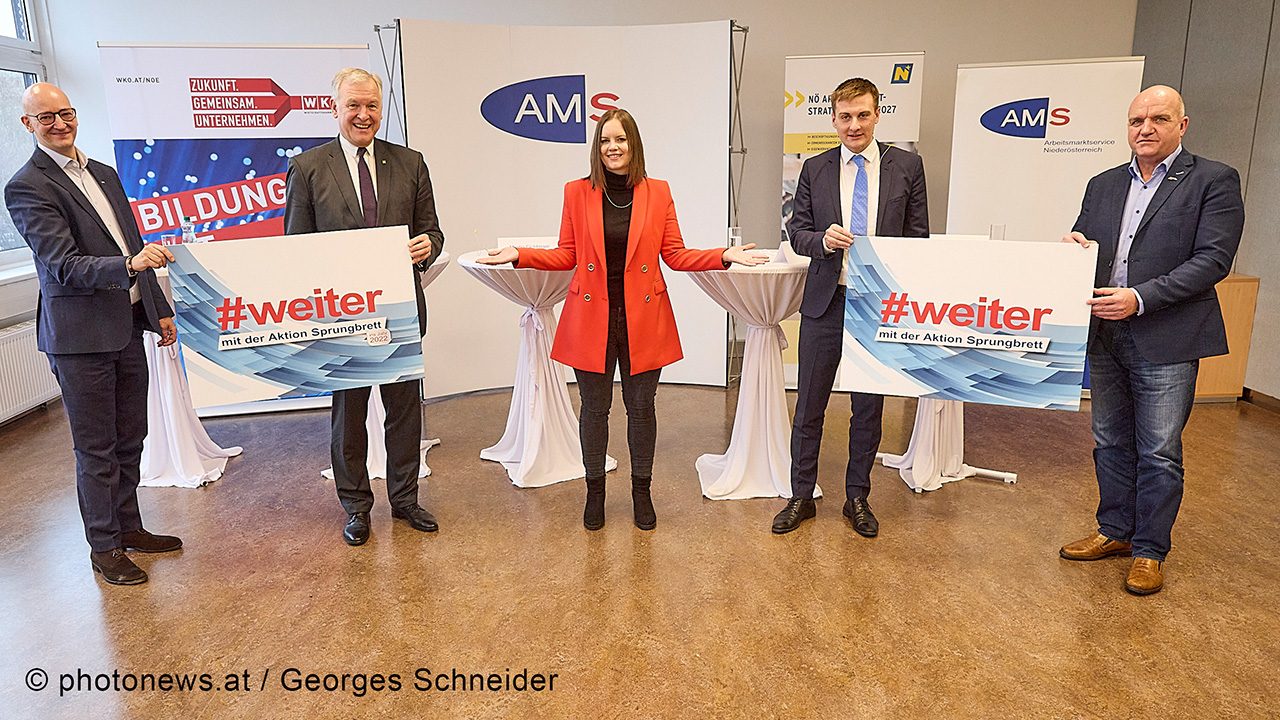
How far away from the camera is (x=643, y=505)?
3.68 meters

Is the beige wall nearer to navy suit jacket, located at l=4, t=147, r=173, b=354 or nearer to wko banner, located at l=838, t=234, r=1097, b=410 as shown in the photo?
wko banner, located at l=838, t=234, r=1097, b=410

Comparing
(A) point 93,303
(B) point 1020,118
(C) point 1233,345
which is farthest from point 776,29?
(A) point 93,303

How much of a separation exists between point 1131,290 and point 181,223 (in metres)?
4.69

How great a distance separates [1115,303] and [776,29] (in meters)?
4.36

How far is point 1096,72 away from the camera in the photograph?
531cm

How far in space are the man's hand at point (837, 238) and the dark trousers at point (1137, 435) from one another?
966 millimetres

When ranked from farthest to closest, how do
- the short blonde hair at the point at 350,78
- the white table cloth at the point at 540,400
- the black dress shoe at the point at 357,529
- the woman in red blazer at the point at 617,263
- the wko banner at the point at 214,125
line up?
the wko banner at the point at 214,125 → the white table cloth at the point at 540,400 → the black dress shoe at the point at 357,529 → the woman in red blazer at the point at 617,263 → the short blonde hair at the point at 350,78

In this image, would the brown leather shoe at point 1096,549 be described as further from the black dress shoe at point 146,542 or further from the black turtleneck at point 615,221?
the black dress shoe at point 146,542

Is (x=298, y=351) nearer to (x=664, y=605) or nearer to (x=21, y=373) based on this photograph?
(x=664, y=605)

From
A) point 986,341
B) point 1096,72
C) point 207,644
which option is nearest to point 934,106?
point 1096,72

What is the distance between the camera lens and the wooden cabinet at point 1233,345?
17.9 feet

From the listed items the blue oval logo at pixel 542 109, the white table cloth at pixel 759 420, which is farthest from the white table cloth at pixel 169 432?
the white table cloth at pixel 759 420

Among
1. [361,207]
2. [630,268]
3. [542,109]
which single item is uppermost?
[542,109]

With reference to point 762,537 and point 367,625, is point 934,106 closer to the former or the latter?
point 762,537
